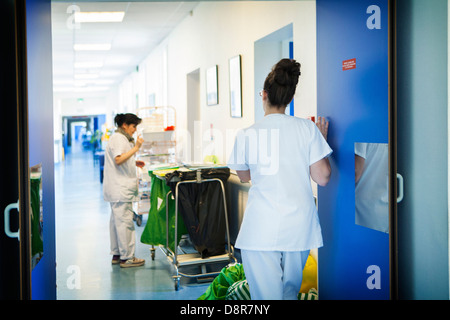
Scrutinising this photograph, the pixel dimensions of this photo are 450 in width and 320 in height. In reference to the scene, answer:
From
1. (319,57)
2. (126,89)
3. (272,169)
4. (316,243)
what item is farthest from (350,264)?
(126,89)

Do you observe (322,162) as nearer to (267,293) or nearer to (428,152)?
(428,152)

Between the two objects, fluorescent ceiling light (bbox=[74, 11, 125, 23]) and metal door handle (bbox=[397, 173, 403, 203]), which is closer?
metal door handle (bbox=[397, 173, 403, 203])

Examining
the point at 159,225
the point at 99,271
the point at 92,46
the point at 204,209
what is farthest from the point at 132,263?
the point at 92,46

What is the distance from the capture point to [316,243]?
7.81ft

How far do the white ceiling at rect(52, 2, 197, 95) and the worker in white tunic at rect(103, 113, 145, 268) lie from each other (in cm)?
250

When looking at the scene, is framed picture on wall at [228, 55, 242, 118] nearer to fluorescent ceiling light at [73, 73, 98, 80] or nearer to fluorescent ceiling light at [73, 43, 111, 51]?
fluorescent ceiling light at [73, 43, 111, 51]

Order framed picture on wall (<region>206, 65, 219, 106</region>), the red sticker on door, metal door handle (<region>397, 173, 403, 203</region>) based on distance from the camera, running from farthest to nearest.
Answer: framed picture on wall (<region>206, 65, 219, 106</region>) < the red sticker on door < metal door handle (<region>397, 173, 403, 203</region>)

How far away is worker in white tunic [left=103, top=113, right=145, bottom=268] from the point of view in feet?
15.0

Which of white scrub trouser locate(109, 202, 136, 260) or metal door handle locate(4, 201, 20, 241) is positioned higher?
metal door handle locate(4, 201, 20, 241)

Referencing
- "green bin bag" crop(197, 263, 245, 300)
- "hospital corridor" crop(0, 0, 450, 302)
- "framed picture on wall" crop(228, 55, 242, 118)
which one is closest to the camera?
"hospital corridor" crop(0, 0, 450, 302)

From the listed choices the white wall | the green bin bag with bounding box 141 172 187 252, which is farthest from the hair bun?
the green bin bag with bounding box 141 172 187 252

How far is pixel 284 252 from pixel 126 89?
15.9m

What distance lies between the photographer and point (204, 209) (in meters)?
4.36

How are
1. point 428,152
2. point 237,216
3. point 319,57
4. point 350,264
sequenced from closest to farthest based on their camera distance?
point 428,152
point 350,264
point 319,57
point 237,216
